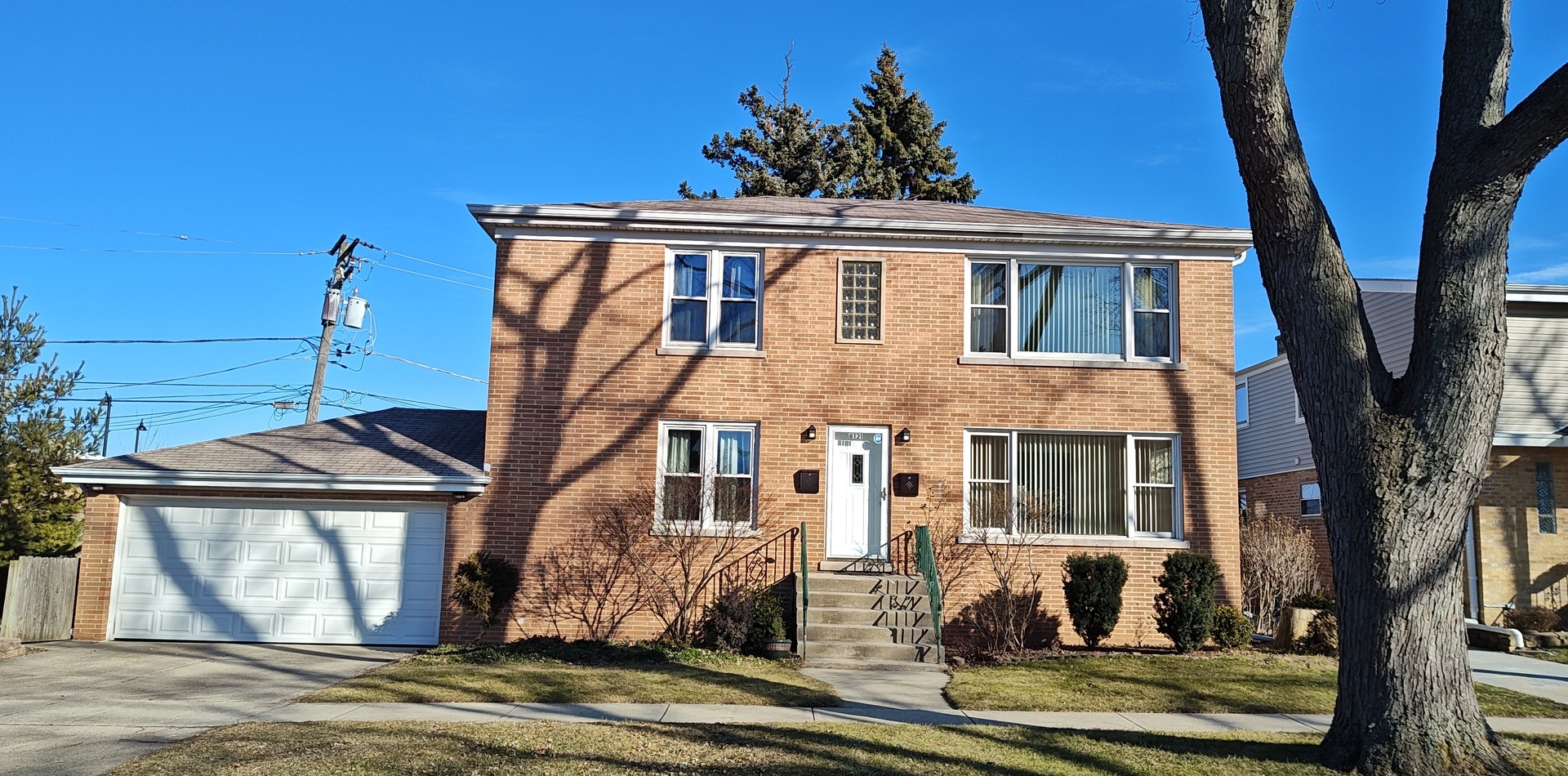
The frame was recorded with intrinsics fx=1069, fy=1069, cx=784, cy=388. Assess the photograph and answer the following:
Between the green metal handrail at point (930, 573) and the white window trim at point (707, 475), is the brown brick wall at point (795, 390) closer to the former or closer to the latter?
the white window trim at point (707, 475)

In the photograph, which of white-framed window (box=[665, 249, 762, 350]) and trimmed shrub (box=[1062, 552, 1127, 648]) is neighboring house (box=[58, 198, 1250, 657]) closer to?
white-framed window (box=[665, 249, 762, 350])

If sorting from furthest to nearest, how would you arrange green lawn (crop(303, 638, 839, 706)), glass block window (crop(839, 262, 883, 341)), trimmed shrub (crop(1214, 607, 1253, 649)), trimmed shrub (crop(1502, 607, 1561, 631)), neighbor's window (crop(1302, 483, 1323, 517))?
neighbor's window (crop(1302, 483, 1323, 517)) < trimmed shrub (crop(1502, 607, 1561, 631)) < glass block window (crop(839, 262, 883, 341)) < trimmed shrub (crop(1214, 607, 1253, 649)) < green lawn (crop(303, 638, 839, 706))

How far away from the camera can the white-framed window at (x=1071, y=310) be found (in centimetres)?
1551

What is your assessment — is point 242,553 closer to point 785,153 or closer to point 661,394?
point 661,394

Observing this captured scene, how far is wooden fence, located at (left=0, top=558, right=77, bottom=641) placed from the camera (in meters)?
13.9

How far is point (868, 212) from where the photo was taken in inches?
656

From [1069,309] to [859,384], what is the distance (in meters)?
3.30

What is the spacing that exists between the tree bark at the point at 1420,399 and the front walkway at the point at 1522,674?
550cm

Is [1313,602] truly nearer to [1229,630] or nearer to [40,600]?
[1229,630]

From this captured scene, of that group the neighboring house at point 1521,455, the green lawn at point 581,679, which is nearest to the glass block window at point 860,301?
the green lawn at point 581,679

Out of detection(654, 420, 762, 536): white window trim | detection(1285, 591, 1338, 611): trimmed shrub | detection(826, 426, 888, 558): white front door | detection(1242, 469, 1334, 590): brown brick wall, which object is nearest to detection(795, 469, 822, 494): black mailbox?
detection(826, 426, 888, 558): white front door

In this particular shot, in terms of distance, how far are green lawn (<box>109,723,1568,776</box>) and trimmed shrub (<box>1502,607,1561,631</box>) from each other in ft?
29.4

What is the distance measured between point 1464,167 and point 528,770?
735 centimetres

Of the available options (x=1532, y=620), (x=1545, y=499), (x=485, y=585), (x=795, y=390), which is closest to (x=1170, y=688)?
(x=795, y=390)
